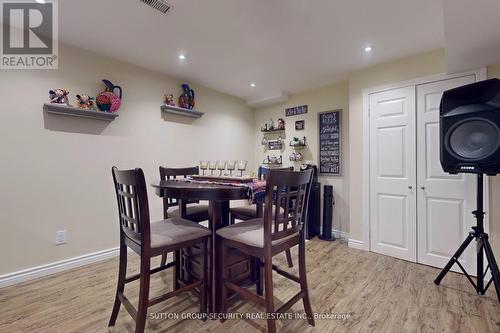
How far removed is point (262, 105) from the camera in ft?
14.2

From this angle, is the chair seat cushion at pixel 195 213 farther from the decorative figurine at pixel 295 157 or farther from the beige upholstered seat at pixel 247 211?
the decorative figurine at pixel 295 157

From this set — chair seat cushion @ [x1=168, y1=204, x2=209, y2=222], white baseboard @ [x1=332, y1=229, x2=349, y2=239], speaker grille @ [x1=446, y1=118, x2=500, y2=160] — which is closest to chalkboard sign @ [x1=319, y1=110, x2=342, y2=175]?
white baseboard @ [x1=332, y1=229, x2=349, y2=239]

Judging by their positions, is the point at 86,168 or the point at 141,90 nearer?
the point at 86,168

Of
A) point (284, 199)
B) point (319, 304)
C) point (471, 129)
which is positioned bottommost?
point (319, 304)

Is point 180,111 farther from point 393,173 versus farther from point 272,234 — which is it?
point 393,173

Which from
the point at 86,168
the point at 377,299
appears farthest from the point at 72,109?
the point at 377,299

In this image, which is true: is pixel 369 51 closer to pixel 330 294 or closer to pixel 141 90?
pixel 330 294

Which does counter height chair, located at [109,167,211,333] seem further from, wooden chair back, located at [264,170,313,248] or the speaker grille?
the speaker grille

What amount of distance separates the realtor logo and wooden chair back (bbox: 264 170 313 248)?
2.19m

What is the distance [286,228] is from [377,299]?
3.62 ft

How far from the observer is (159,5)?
178cm

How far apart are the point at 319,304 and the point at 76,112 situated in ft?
9.38

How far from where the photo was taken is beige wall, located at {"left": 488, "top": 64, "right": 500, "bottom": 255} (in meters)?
2.09

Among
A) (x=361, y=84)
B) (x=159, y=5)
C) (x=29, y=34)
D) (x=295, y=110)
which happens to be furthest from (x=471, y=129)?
(x=29, y=34)
